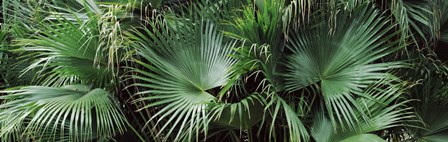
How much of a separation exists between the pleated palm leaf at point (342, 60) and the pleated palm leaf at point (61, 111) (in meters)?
1.09

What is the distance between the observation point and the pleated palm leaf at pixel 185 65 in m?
2.92

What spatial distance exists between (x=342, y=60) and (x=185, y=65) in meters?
0.89

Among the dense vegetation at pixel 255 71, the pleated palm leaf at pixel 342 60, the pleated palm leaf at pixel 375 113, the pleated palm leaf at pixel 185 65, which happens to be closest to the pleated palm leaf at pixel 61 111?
the dense vegetation at pixel 255 71

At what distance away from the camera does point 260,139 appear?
11.4 ft

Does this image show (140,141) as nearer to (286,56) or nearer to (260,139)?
(260,139)

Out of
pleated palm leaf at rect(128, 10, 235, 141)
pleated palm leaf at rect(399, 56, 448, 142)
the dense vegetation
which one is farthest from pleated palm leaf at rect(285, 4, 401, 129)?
pleated palm leaf at rect(128, 10, 235, 141)

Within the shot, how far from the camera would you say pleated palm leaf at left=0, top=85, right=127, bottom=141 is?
2920mm

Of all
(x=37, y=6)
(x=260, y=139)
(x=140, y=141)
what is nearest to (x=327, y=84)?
(x=260, y=139)

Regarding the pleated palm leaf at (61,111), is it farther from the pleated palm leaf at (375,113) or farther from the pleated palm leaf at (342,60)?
the pleated palm leaf at (375,113)

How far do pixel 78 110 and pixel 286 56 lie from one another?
1233 mm

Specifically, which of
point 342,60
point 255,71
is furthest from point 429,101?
point 255,71

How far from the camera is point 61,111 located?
9.46 feet

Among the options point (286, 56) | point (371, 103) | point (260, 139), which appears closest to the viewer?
point (371, 103)

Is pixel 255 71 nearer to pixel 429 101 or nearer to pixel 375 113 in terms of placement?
pixel 375 113
